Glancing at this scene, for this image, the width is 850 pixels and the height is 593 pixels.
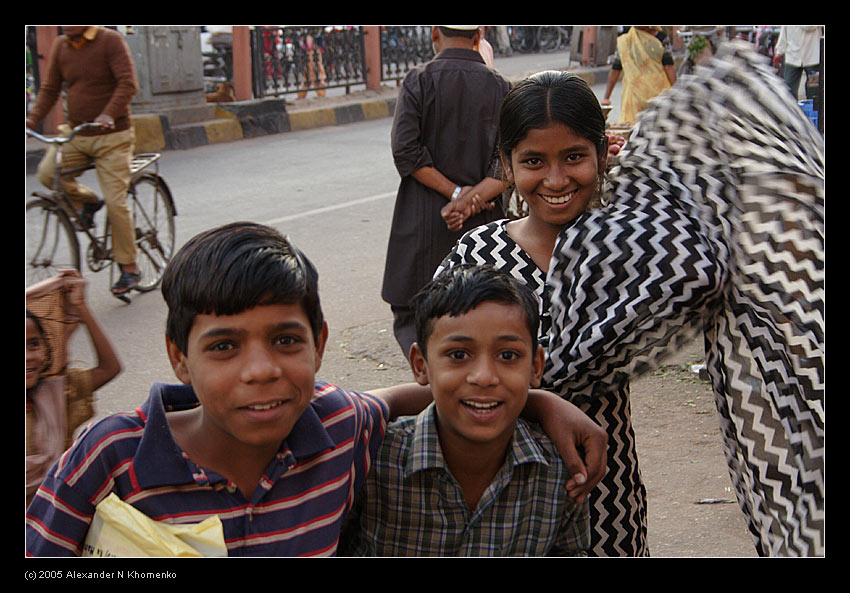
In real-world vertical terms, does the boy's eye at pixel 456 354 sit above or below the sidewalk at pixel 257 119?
above

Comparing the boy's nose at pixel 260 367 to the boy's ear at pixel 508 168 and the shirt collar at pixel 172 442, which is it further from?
the boy's ear at pixel 508 168

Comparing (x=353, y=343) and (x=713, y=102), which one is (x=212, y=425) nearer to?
(x=713, y=102)

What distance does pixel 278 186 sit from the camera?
8.96m

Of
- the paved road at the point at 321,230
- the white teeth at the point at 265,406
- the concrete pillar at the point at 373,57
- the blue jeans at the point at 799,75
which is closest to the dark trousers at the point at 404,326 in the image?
the paved road at the point at 321,230

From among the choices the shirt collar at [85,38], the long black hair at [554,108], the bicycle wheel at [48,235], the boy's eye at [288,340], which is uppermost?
the shirt collar at [85,38]

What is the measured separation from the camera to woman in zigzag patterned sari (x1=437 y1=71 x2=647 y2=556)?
2.04 meters

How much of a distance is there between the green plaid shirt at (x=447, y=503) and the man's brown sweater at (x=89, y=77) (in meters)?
4.66

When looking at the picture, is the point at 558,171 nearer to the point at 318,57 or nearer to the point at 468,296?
the point at 468,296

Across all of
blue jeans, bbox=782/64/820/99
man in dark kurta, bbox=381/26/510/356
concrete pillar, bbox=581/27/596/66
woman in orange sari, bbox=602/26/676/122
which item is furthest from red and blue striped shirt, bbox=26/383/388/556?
concrete pillar, bbox=581/27/596/66

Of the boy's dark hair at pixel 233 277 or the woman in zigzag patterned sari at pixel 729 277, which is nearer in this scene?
the boy's dark hair at pixel 233 277

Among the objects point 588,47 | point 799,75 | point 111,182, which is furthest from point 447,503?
point 588,47

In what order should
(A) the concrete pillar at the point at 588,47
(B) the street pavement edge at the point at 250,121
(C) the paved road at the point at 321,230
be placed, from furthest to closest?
1. (A) the concrete pillar at the point at 588,47
2. (B) the street pavement edge at the point at 250,121
3. (C) the paved road at the point at 321,230

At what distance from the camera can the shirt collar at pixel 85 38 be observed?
5.87 meters

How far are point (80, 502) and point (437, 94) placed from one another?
9.80 ft
